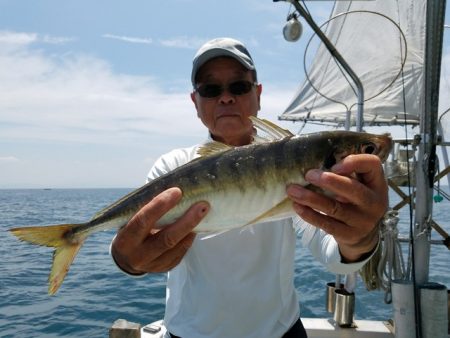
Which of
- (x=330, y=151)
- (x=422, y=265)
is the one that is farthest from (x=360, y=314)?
(x=330, y=151)

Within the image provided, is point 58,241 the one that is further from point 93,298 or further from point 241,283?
point 93,298

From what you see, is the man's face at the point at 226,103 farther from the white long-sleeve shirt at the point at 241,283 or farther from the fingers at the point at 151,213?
the fingers at the point at 151,213

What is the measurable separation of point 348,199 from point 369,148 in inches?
16.4

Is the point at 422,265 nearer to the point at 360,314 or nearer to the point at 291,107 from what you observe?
the point at 360,314

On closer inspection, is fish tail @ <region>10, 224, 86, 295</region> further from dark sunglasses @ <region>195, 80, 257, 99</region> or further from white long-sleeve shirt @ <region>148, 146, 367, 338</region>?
dark sunglasses @ <region>195, 80, 257, 99</region>

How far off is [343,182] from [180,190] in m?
0.98

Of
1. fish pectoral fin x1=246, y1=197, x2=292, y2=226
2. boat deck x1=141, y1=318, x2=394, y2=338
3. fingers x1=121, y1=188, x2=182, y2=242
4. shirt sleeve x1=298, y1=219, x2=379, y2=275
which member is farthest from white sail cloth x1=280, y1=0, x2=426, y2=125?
fingers x1=121, y1=188, x2=182, y2=242

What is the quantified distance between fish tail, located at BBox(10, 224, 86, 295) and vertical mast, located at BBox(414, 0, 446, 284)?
354cm

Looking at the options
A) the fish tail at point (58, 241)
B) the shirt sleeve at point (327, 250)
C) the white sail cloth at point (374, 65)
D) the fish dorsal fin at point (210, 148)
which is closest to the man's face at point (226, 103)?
the fish dorsal fin at point (210, 148)

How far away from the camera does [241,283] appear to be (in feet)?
10.0

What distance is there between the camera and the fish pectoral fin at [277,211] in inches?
96.6

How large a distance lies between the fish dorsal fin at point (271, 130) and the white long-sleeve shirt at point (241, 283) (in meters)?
0.81

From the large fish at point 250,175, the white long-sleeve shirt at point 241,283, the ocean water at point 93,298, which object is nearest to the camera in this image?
the large fish at point 250,175

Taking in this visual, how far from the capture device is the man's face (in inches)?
136
